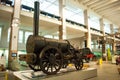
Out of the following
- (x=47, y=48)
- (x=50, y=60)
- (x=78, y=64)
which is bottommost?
(x=78, y=64)

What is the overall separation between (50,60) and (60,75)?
602 millimetres

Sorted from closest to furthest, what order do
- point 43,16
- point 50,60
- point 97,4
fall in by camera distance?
point 50,60 < point 43,16 < point 97,4

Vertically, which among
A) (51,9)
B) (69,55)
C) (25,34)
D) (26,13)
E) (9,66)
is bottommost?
(9,66)

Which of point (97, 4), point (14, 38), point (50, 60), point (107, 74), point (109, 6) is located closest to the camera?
point (50, 60)

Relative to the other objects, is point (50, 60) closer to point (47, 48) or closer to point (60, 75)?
point (47, 48)

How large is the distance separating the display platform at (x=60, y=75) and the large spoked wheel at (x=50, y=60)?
219 millimetres

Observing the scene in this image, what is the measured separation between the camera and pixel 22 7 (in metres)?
9.30

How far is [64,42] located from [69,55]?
22.8 inches

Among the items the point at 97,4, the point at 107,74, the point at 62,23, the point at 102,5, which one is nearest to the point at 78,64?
the point at 107,74

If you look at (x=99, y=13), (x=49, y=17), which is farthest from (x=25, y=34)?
(x=99, y=13)

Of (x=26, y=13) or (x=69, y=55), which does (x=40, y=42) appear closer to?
(x=69, y=55)

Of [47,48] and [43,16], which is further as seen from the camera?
[43,16]

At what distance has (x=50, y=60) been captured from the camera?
4082 millimetres

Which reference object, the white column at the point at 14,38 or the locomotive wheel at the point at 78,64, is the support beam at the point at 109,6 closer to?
Answer: the white column at the point at 14,38
